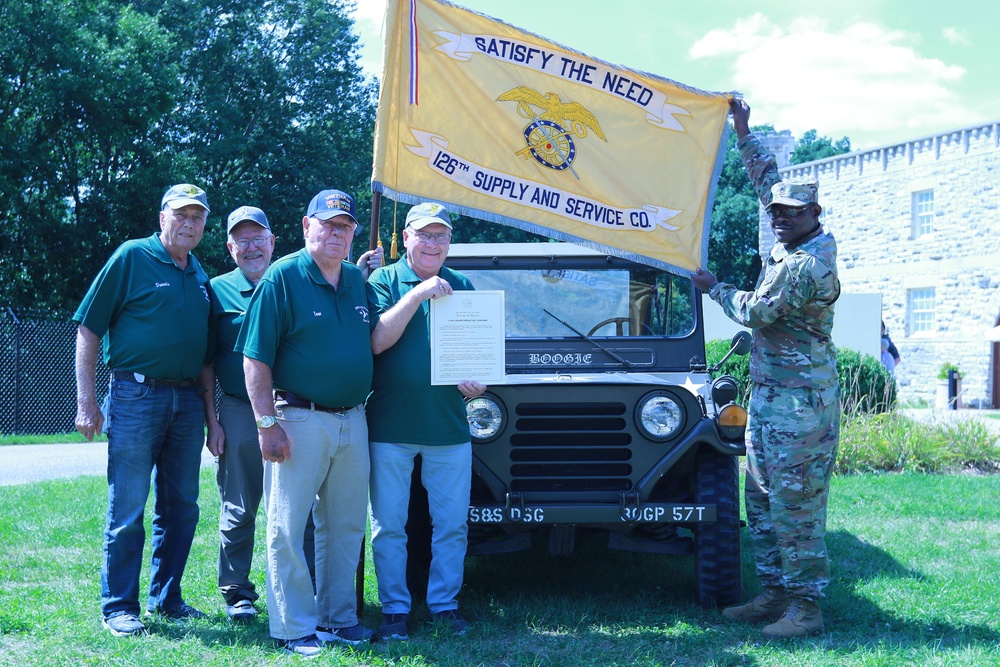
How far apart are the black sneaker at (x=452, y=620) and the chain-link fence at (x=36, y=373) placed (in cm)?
1076

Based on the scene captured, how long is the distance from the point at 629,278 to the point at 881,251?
24100 mm

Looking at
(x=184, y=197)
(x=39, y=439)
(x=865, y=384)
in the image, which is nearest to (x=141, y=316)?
(x=184, y=197)

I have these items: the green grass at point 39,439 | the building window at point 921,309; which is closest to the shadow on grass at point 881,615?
the green grass at point 39,439

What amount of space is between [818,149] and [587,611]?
58220 millimetres

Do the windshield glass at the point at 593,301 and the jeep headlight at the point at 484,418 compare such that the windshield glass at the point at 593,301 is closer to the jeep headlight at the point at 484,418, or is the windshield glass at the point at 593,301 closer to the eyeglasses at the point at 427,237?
the jeep headlight at the point at 484,418

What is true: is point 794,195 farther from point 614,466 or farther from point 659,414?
point 614,466

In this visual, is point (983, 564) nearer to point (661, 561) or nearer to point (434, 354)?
point (661, 561)

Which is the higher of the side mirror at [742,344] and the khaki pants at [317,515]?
the side mirror at [742,344]

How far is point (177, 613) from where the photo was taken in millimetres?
4711

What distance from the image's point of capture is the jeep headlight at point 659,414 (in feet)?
15.9

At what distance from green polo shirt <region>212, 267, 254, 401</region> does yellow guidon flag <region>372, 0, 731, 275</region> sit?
37.4 inches

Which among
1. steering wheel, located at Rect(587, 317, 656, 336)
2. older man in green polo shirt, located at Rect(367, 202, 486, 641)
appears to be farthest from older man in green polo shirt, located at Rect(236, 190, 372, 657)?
steering wheel, located at Rect(587, 317, 656, 336)

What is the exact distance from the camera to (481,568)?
614 centimetres

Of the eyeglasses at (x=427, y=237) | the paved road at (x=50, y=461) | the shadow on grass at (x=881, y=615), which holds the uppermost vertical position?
the eyeglasses at (x=427, y=237)
